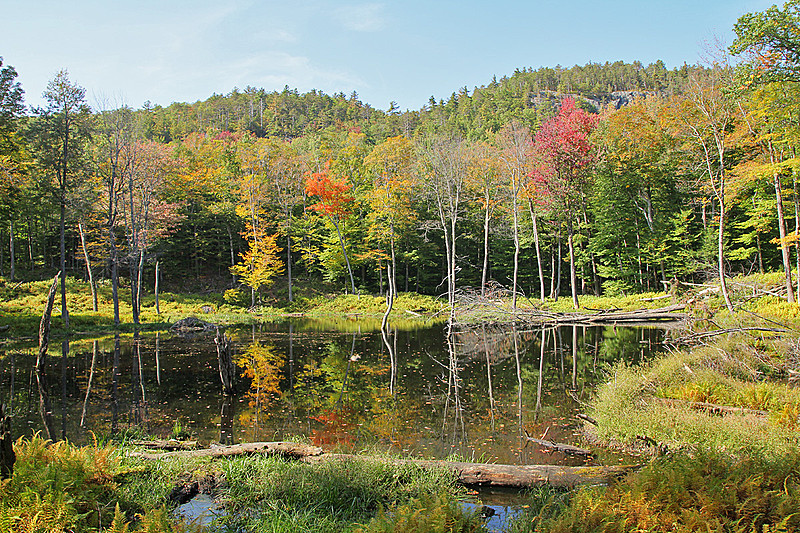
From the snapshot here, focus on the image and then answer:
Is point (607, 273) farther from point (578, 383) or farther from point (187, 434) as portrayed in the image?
point (187, 434)

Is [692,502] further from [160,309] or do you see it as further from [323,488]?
Result: [160,309]

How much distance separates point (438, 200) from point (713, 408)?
26335 millimetres

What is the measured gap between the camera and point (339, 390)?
12297mm

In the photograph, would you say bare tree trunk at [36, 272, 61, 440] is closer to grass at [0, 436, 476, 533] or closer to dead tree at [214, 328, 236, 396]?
grass at [0, 436, 476, 533]

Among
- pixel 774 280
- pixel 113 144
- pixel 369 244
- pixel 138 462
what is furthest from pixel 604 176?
pixel 138 462

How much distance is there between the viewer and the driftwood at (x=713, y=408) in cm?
795

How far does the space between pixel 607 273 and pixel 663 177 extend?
7.92m

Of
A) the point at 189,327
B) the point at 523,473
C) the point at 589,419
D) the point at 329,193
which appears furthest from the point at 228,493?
the point at 329,193

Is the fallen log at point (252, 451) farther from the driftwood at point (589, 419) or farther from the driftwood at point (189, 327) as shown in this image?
the driftwood at point (189, 327)

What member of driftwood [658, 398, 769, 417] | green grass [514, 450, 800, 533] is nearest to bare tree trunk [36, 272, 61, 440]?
green grass [514, 450, 800, 533]

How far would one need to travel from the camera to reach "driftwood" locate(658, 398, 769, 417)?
7.95 meters

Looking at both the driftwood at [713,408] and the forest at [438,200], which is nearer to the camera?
the driftwood at [713,408]

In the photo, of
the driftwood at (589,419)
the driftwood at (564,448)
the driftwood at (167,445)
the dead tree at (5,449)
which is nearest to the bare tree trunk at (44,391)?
the driftwood at (167,445)

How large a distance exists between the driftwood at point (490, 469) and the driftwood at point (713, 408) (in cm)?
366
